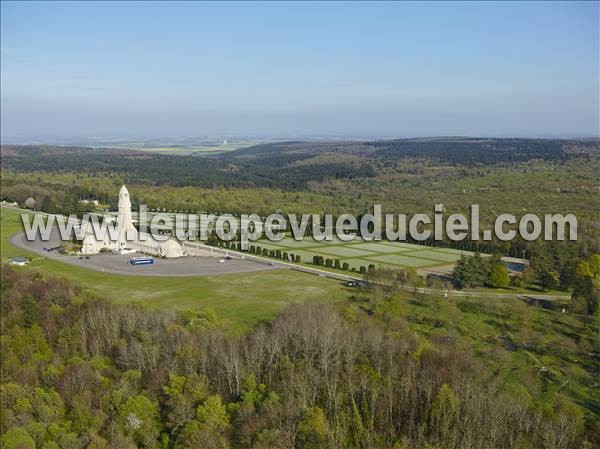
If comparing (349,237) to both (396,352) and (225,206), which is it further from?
(396,352)

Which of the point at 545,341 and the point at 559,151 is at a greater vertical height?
the point at 559,151

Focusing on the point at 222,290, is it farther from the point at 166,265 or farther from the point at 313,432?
the point at 313,432

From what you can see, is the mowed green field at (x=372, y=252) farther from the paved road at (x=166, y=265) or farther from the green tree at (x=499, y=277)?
the green tree at (x=499, y=277)

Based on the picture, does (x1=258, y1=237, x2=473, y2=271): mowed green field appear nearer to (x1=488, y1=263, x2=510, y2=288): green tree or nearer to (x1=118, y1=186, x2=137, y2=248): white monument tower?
(x1=488, y1=263, x2=510, y2=288): green tree

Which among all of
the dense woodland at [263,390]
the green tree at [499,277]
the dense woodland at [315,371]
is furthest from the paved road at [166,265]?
the green tree at [499,277]

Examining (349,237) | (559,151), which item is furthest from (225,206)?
(559,151)

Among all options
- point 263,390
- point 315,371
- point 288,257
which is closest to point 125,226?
point 288,257

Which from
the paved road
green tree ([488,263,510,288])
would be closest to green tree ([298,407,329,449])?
green tree ([488,263,510,288])
